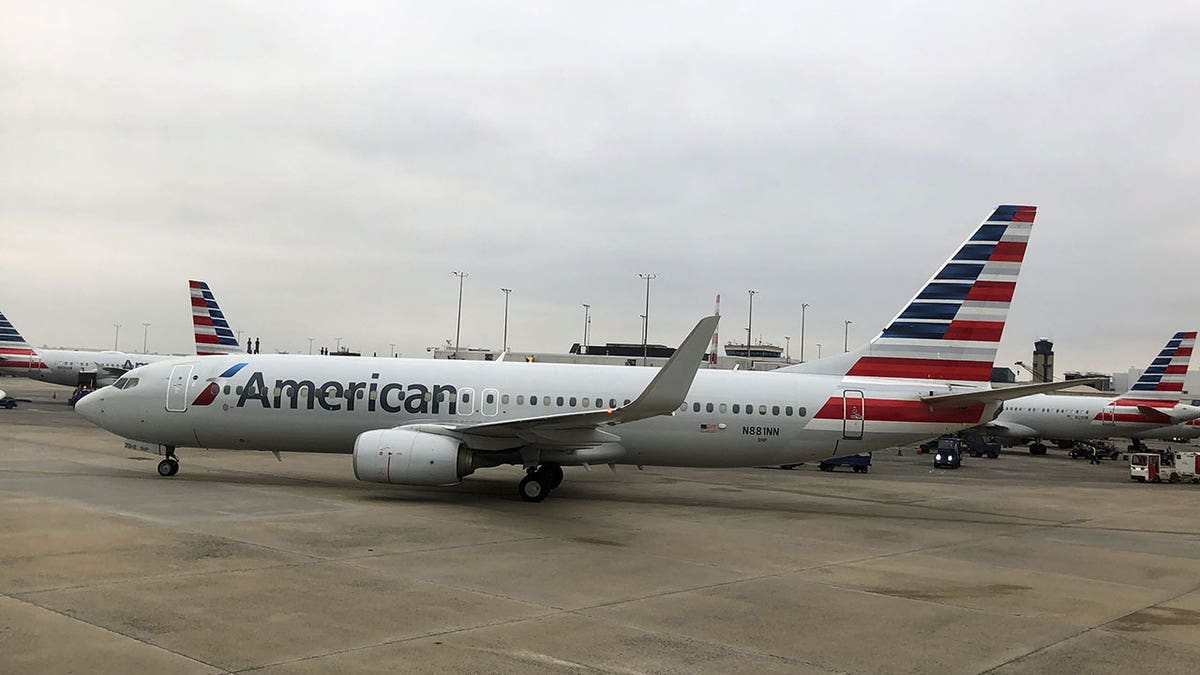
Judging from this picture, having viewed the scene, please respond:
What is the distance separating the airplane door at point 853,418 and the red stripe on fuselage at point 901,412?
0.08 feet

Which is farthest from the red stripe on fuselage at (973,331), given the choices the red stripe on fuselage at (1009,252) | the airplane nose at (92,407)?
the airplane nose at (92,407)

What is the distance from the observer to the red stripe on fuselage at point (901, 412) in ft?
70.4

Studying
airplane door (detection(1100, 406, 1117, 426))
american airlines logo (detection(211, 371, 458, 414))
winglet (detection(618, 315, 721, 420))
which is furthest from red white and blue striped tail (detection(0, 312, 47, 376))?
airplane door (detection(1100, 406, 1117, 426))

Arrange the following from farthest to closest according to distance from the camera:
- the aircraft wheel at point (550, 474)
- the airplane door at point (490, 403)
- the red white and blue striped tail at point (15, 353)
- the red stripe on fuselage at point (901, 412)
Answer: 1. the red white and blue striped tail at point (15, 353)
2. the airplane door at point (490, 403)
3. the red stripe on fuselage at point (901, 412)
4. the aircraft wheel at point (550, 474)

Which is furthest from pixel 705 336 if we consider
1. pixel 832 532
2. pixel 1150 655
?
pixel 1150 655

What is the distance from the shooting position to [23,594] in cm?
1005

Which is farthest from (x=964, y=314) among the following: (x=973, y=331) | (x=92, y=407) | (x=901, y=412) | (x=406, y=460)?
(x=92, y=407)

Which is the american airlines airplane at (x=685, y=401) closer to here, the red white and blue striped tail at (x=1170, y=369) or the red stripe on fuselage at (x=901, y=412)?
the red stripe on fuselage at (x=901, y=412)

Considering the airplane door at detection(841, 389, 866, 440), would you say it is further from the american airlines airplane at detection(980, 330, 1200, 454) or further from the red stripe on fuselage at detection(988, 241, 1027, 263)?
the american airlines airplane at detection(980, 330, 1200, 454)

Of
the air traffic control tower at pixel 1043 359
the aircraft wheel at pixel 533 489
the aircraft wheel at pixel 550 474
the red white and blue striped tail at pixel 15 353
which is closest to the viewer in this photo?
the aircraft wheel at pixel 533 489

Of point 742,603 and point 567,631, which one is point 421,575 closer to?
point 567,631

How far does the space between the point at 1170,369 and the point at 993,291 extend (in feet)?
120

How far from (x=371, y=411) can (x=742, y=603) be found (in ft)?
42.2

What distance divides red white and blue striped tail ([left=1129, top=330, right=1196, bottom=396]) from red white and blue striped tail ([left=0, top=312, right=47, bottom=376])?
7836 cm
